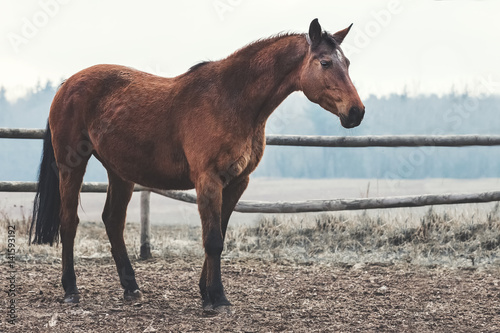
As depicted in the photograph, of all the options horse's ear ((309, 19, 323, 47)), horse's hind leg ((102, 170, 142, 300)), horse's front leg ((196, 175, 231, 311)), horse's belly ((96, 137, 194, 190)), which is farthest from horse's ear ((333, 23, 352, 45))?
horse's hind leg ((102, 170, 142, 300))

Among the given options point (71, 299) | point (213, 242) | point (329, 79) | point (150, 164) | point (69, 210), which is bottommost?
point (71, 299)

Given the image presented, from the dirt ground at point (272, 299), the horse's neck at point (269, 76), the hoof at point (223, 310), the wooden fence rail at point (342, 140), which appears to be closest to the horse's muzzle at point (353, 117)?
the horse's neck at point (269, 76)

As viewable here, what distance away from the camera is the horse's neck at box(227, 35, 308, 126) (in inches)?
176

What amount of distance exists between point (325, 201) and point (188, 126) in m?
3.15

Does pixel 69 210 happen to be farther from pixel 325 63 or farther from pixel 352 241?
pixel 352 241

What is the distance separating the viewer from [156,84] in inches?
199

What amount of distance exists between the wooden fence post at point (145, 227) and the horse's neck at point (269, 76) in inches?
135

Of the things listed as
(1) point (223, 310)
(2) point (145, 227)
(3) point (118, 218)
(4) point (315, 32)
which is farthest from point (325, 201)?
(4) point (315, 32)

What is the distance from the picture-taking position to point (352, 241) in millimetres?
7645

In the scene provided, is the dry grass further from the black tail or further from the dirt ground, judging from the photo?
the black tail

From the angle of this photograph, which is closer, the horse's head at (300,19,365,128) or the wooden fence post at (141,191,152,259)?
the horse's head at (300,19,365,128)

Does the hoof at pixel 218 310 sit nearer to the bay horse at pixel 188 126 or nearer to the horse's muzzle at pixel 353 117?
the bay horse at pixel 188 126

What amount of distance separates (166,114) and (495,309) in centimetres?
317

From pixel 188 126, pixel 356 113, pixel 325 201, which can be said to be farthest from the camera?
pixel 325 201
